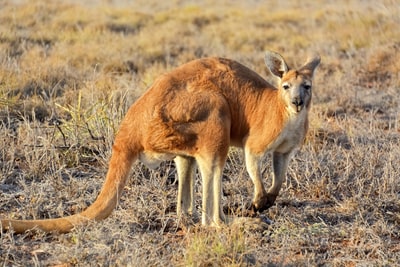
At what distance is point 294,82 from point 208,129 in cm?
75

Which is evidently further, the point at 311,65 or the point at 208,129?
the point at 311,65

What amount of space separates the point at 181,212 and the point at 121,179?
2.10 feet

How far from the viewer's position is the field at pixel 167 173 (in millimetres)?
4586

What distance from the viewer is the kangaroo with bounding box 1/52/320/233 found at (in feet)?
16.1

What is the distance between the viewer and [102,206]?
15.8ft

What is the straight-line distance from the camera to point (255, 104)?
5305mm

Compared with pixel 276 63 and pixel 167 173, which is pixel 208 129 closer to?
pixel 276 63

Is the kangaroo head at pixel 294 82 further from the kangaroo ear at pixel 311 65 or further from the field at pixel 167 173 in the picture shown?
the field at pixel 167 173

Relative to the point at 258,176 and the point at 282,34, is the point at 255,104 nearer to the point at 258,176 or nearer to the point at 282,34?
the point at 258,176

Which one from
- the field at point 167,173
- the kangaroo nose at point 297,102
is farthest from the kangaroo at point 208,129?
the field at point 167,173

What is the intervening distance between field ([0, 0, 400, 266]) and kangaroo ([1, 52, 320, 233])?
0.63 feet

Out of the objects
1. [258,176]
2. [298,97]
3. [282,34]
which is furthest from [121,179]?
[282,34]

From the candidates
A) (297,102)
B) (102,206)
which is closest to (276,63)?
(297,102)

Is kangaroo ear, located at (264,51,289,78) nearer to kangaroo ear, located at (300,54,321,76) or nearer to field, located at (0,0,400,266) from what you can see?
kangaroo ear, located at (300,54,321,76)
